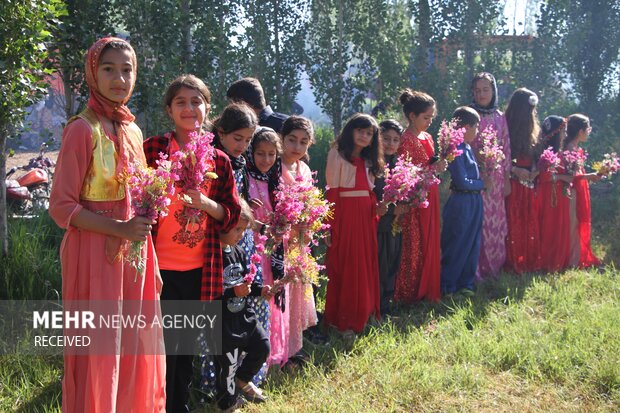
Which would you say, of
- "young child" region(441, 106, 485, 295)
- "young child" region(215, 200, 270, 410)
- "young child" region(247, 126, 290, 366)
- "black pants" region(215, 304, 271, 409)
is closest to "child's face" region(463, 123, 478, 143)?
"young child" region(441, 106, 485, 295)

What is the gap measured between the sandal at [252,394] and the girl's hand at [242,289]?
26.3 inches

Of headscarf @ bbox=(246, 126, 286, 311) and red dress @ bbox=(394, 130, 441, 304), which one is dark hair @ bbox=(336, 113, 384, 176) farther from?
headscarf @ bbox=(246, 126, 286, 311)

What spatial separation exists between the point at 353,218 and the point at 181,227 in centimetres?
216

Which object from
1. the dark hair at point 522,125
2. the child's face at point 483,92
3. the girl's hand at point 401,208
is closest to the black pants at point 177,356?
the girl's hand at point 401,208

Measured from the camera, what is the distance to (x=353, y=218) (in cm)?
507

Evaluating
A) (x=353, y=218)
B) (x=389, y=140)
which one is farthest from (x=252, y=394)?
(x=389, y=140)

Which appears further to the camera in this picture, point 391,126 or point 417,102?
point 417,102

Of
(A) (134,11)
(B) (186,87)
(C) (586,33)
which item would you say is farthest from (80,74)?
(C) (586,33)

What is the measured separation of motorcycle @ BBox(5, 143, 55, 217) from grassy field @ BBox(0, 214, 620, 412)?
3.50 ft

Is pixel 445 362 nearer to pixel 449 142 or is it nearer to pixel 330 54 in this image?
pixel 449 142

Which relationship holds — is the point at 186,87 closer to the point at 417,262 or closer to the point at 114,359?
the point at 114,359

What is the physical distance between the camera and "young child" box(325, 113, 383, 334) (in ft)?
16.5

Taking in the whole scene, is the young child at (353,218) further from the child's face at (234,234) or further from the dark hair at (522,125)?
the dark hair at (522,125)

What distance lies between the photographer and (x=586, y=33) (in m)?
10.6
